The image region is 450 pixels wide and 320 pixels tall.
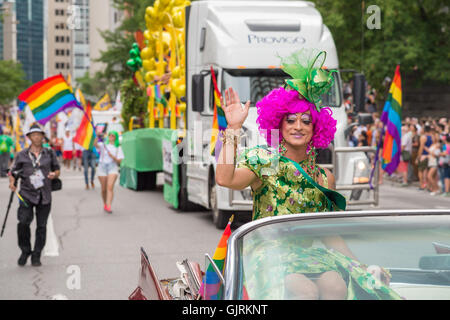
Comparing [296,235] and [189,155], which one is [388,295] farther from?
[189,155]

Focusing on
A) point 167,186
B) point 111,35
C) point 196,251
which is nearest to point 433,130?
point 167,186

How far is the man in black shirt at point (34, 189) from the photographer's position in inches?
372

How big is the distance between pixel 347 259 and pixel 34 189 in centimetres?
670

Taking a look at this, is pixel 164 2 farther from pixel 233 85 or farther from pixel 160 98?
pixel 233 85

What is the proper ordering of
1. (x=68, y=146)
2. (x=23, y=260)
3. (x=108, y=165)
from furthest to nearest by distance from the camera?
(x=68, y=146), (x=108, y=165), (x=23, y=260)

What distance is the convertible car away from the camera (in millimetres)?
3176

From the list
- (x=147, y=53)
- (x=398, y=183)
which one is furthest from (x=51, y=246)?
(x=398, y=183)

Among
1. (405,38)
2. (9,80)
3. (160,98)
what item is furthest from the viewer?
(9,80)

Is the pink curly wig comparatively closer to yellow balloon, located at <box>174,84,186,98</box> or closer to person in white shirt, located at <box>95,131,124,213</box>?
yellow balloon, located at <box>174,84,186,98</box>

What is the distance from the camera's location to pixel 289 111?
4.28m

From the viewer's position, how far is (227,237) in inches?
143

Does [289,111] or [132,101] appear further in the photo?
[132,101]

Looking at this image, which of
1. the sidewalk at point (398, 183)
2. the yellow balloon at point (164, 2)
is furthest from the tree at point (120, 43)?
the yellow balloon at point (164, 2)

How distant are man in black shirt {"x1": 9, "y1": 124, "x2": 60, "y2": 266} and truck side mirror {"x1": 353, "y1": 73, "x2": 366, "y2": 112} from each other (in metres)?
5.25
